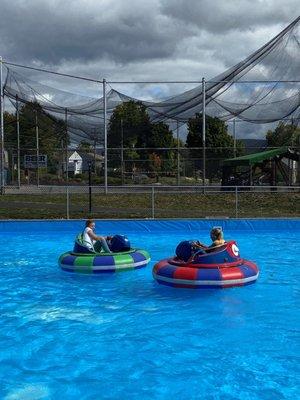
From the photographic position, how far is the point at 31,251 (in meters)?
14.6

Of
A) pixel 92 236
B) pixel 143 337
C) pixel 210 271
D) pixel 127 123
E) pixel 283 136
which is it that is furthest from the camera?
pixel 127 123

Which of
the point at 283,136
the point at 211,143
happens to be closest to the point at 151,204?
the point at 283,136

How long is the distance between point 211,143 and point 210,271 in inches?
1585

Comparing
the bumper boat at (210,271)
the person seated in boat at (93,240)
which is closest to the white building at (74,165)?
the person seated in boat at (93,240)

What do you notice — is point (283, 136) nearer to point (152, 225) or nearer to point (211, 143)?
point (152, 225)

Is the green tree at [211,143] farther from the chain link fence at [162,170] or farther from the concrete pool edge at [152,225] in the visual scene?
the concrete pool edge at [152,225]

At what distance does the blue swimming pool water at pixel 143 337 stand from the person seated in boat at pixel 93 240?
72 cm

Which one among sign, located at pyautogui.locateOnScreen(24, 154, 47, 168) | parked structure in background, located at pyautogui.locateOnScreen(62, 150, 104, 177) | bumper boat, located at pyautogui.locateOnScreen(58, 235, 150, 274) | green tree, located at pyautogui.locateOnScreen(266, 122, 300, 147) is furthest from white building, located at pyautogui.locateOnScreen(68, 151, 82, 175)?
bumper boat, located at pyautogui.locateOnScreen(58, 235, 150, 274)

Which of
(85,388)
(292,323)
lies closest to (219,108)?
(292,323)

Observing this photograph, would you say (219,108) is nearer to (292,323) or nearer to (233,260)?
(233,260)

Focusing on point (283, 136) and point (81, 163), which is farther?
point (81, 163)

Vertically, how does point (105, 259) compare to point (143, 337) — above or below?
above

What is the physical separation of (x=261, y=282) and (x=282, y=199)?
12136 mm

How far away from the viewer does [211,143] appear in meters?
48.8
